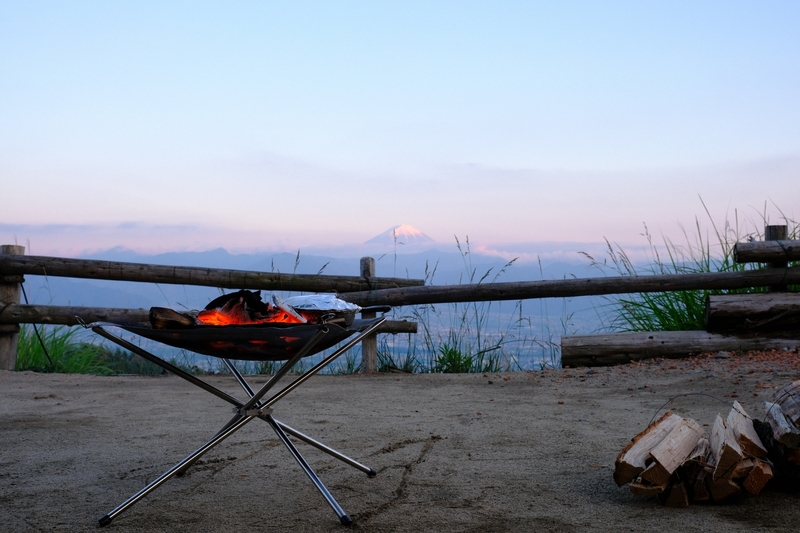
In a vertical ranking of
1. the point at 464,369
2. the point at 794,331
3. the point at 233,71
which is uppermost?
the point at 233,71

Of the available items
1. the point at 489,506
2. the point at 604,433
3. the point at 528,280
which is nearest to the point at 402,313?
the point at 528,280

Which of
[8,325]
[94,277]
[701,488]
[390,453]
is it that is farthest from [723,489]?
[8,325]

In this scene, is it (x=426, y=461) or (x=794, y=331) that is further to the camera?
(x=794, y=331)

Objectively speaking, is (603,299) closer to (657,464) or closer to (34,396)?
(657,464)

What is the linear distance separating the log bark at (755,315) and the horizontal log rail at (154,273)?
335cm

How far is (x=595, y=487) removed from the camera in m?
2.33

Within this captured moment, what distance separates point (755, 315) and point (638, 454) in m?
3.76

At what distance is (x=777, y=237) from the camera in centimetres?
562

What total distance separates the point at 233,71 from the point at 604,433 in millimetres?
5167

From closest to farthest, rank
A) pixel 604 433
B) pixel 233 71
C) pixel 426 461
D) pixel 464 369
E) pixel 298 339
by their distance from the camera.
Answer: pixel 298 339 < pixel 426 461 < pixel 604 433 < pixel 464 369 < pixel 233 71

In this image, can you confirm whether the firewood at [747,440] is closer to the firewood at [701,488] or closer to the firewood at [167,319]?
the firewood at [701,488]

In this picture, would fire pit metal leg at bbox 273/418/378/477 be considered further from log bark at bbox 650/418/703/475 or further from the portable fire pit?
log bark at bbox 650/418/703/475

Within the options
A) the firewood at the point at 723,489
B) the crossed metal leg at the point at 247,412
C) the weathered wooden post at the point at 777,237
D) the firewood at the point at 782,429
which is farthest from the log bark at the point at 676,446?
the weathered wooden post at the point at 777,237

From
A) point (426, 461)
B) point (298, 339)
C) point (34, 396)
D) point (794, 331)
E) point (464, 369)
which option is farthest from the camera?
point (464, 369)
